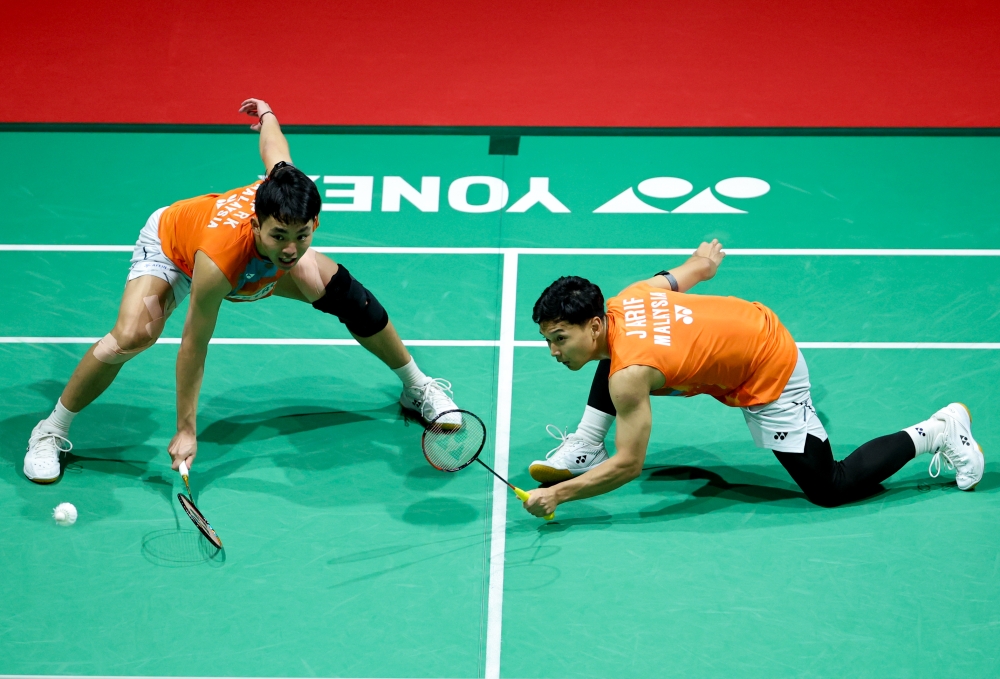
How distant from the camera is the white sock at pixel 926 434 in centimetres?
554

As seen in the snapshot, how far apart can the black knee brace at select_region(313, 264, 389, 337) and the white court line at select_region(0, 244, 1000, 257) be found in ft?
4.68

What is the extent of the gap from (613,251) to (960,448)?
8.08ft

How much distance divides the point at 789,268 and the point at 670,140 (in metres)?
1.59

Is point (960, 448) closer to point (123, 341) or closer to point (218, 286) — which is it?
point (218, 286)

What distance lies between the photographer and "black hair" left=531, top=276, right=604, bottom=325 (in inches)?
194

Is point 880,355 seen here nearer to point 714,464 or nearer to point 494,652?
point 714,464

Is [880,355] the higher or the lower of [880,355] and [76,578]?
the higher

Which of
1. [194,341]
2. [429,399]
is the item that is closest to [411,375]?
[429,399]

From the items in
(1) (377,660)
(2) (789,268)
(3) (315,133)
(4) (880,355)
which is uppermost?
(3) (315,133)

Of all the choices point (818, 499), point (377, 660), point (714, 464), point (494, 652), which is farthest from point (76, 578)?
point (818, 499)

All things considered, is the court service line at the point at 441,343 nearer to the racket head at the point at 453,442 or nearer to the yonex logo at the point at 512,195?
the racket head at the point at 453,442

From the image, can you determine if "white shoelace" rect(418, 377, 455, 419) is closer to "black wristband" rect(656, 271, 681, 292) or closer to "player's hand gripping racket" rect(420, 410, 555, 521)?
"player's hand gripping racket" rect(420, 410, 555, 521)

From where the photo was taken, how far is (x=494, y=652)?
193 inches

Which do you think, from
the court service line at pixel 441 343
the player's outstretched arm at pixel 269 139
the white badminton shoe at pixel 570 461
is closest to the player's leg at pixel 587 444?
the white badminton shoe at pixel 570 461
